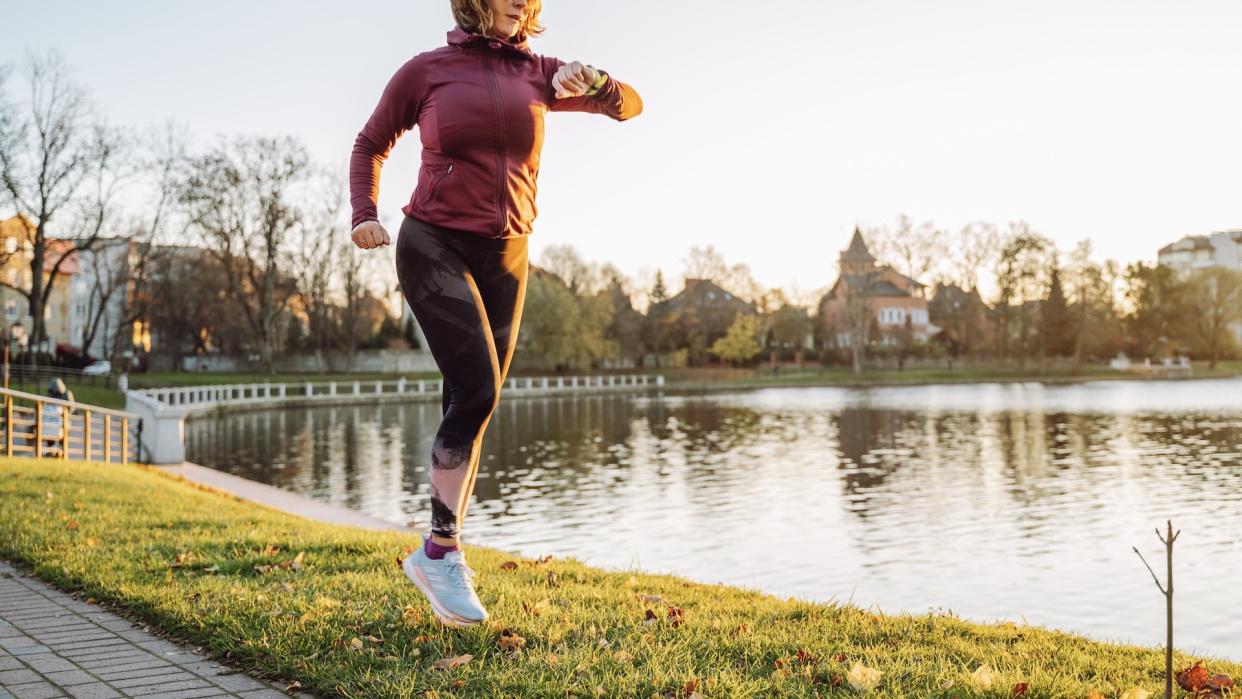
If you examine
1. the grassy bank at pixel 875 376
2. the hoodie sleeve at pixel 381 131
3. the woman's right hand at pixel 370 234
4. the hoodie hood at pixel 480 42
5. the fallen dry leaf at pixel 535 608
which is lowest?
the grassy bank at pixel 875 376

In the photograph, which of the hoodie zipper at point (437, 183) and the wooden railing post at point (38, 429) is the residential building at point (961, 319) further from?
the hoodie zipper at point (437, 183)

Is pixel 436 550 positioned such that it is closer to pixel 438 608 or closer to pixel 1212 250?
pixel 438 608

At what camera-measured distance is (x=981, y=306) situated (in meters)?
84.5

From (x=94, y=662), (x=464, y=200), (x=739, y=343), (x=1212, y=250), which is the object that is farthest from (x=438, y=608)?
(x=1212, y=250)

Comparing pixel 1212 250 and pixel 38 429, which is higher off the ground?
pixel 1212 250

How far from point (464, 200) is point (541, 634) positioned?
149cm

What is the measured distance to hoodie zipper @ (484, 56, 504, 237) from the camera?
3.21 meters

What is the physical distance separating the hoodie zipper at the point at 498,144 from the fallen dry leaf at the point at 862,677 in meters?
1.75

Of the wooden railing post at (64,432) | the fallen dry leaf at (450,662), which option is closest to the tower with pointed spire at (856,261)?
the wooden railing post at (64,432)

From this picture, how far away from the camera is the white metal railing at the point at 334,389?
3944 centimetres

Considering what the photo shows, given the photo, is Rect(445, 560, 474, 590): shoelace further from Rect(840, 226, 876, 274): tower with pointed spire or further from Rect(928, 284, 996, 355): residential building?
Rect(928, 284, 996, 355): residential building

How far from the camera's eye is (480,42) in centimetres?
330

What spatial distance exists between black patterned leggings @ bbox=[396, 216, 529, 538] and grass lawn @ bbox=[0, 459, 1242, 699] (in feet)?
1.74

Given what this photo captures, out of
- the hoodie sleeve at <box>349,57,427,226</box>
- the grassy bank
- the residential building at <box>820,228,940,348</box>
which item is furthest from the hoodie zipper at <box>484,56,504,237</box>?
the residential building at <box>820,228,940,348</box>
